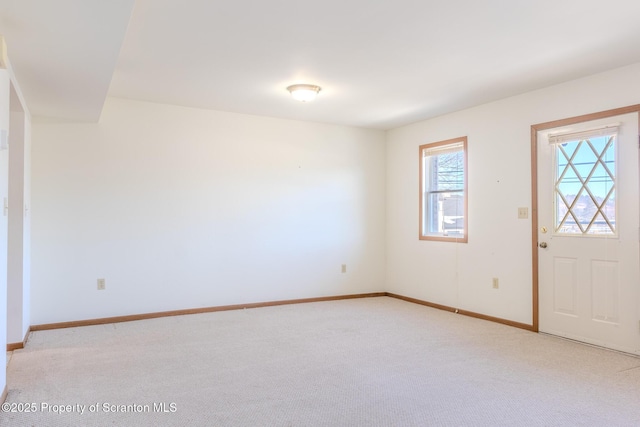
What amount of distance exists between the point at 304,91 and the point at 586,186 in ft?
8.50

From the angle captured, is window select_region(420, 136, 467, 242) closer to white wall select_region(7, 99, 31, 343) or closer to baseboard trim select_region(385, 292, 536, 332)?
baseboard trim select_region(385, 292, 536, 332)

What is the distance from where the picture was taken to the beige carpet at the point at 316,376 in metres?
2.34

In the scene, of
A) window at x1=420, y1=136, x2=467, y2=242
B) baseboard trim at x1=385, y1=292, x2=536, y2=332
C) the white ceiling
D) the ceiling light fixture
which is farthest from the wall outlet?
the ceiling light fixture

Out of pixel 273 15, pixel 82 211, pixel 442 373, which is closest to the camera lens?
pixel 273 15

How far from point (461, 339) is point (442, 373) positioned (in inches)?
36.0

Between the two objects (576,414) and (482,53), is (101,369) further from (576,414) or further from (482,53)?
(482,53)

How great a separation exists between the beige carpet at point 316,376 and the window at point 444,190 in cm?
125

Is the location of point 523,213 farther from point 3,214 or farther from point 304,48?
point 3,214

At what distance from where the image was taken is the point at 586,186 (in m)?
3.68

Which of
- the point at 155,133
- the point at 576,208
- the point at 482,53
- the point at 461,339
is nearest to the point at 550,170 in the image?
the point at 576,208

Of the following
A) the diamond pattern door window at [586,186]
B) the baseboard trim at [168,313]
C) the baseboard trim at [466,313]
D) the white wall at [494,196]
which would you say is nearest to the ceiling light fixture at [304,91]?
the white wall at [494,196]

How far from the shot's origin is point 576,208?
12.3 ft

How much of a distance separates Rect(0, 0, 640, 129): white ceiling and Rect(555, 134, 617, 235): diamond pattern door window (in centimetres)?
63

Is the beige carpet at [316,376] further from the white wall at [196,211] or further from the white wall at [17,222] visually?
the white wall at [196,211]
